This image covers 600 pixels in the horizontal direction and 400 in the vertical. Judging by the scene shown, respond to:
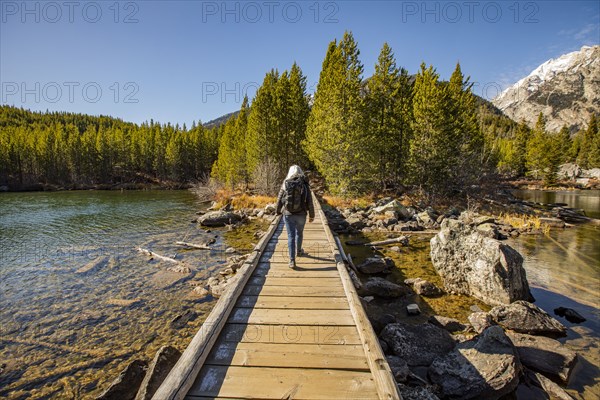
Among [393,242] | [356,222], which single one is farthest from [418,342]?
[356,222]

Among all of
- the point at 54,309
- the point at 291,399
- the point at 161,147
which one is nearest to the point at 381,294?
the point at 291,399

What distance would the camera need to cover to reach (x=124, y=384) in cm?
528

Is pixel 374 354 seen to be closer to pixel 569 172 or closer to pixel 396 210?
pixel 396 210

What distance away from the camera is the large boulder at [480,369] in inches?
187

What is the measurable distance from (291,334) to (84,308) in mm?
7918

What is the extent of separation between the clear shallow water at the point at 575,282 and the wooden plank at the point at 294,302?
4313 mm

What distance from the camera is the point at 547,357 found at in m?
5.69

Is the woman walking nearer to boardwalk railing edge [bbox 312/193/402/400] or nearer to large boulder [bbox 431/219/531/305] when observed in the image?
boardwalk railing edge [bbox 312/193/402/400]

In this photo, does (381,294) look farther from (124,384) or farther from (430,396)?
(124,384)

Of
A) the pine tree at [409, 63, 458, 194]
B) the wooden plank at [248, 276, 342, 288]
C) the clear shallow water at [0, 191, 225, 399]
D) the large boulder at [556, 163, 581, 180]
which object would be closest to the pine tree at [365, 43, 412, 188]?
the pine tree at [409, 63, 458, 194]

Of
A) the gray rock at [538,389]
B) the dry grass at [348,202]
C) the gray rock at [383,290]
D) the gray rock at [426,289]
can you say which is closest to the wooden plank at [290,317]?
the gray rock at [538,389]

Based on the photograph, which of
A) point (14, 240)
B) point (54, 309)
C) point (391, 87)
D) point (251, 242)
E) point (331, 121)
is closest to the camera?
point (54, 309)

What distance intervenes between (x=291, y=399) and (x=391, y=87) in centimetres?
3038

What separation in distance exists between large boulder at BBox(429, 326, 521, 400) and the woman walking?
3.75 m
